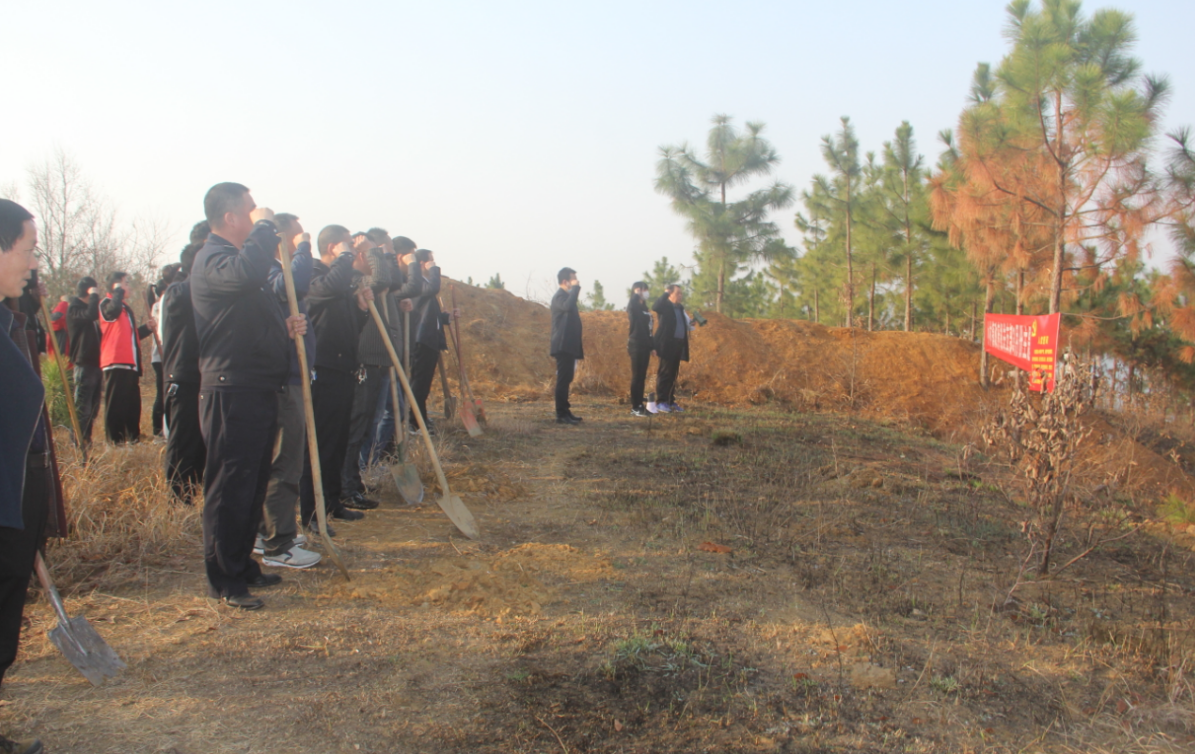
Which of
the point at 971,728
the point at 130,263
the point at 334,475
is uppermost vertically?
the point at 130,263

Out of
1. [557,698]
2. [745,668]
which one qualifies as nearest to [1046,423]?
[745,668]

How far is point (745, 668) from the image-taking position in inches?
116

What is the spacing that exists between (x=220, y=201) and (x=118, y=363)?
3769 millimetres

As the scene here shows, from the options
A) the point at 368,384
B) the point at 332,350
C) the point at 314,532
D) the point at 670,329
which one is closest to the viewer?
the point at 314,532

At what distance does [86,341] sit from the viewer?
258 inches

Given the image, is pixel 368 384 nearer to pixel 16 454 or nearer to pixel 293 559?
pixel 293 559

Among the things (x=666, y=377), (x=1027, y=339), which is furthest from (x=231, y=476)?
(x=1027, y=339)

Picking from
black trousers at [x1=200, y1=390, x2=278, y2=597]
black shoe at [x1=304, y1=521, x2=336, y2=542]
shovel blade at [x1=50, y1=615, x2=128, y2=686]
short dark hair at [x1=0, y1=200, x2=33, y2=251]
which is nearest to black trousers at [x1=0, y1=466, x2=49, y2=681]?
shovel blade at [x1=50, y1=615, x2=128, y2=686]

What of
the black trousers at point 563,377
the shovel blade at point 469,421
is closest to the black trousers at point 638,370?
the black trousers at point 563,377

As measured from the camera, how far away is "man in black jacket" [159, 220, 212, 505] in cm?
429

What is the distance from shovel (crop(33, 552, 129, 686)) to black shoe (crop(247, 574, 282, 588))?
2.63 ft

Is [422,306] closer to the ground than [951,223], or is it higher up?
closer to the ground

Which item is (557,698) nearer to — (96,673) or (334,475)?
(96,673)

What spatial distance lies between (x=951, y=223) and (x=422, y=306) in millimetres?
10120
